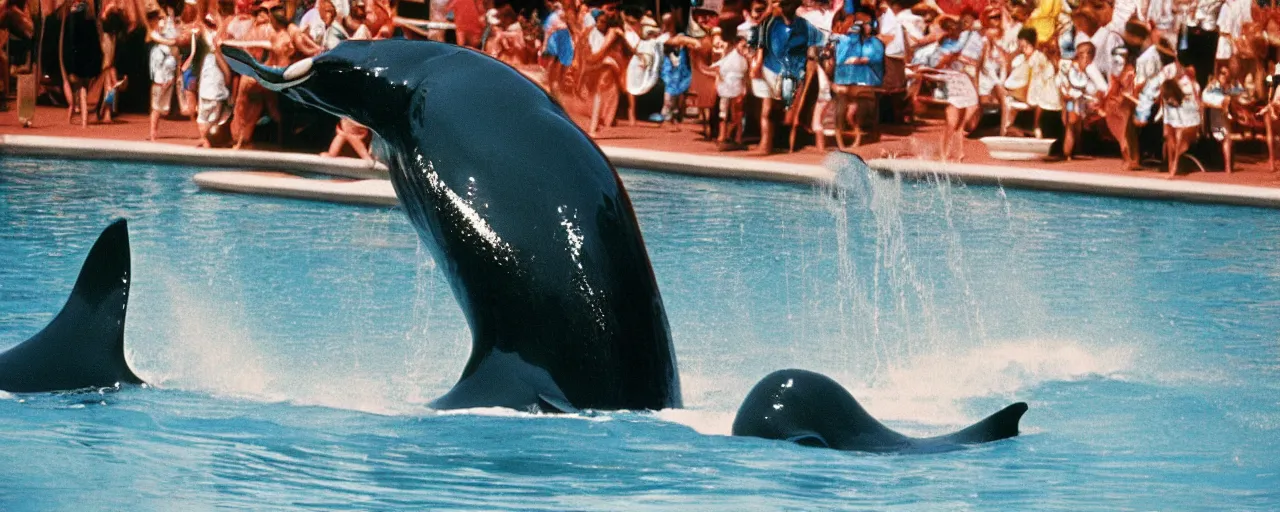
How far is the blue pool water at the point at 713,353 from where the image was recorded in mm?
5688

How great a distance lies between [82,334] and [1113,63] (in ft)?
50.1

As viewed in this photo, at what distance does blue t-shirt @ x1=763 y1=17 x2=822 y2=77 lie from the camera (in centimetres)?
1939

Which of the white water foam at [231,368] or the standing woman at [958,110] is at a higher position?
the standing woman at [958,110]

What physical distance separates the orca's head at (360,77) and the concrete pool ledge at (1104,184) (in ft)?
36.2

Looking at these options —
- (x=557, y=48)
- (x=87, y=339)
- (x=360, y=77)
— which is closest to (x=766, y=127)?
(x=557, y=48)

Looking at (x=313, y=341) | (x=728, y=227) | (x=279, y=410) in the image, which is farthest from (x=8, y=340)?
(x=728, y=227)

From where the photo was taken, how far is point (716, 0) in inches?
913

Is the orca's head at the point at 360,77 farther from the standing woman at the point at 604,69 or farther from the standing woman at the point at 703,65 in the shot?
the standing woman at the point at 604,69

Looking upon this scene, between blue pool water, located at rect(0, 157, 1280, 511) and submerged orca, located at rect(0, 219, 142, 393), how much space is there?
0.10m

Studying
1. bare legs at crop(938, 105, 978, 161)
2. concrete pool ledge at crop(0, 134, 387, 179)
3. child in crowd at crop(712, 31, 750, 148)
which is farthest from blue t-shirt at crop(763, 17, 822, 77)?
concrete pool ledge at crop(0, 134, 387, 179)

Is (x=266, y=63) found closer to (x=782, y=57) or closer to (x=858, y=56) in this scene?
(x=782, y=57)

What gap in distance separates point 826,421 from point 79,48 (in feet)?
60.6

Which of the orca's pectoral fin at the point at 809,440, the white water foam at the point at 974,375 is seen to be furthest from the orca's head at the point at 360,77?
the white water foam at the point at 974,375

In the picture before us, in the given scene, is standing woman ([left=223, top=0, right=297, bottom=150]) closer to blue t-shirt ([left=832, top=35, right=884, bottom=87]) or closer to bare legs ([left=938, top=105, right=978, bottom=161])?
blue t-shirt ([left=832, top=35, right=884, bottom=87])
